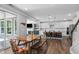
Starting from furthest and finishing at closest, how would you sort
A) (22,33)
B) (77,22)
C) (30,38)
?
(30,38), (22,33), (77,22)

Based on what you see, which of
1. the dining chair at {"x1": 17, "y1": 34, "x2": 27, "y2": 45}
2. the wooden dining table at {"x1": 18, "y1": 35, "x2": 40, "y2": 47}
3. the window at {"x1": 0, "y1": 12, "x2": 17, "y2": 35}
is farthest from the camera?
the window at {"x1": 0, "y1": 12, "x2": 17, "y2": 35}

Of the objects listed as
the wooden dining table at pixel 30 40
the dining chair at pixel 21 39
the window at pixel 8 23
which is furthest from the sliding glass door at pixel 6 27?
the wooden dining table at pixel 30 40

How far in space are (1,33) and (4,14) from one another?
2.62 ft

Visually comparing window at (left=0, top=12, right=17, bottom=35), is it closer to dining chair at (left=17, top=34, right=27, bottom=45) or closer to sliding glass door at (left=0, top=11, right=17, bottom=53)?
sliding glass door at (left=0, top=11, right=17, bottom=53)

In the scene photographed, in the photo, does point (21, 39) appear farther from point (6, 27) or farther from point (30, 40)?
point (6, 27)

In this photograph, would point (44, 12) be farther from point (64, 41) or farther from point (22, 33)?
point (64, 41)

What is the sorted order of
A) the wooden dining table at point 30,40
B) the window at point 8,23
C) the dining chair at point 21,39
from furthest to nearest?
the window at point 8,23 < the wooden dining table at point 30,40 < the dining chair at point 21,39

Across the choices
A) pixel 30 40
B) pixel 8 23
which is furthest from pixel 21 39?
pixel 8 23

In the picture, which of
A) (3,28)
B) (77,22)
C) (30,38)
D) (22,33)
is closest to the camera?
(77,22)

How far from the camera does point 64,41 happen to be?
3.30m

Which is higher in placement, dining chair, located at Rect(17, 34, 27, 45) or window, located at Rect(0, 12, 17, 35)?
window, located at Rect(0, 12, 17, 35)

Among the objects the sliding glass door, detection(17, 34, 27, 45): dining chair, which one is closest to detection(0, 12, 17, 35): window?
the sliding glass door

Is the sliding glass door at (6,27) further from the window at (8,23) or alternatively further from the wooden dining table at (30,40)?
the wooden dining table at (30,40)

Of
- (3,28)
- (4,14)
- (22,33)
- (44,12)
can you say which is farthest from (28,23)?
(3,28)
